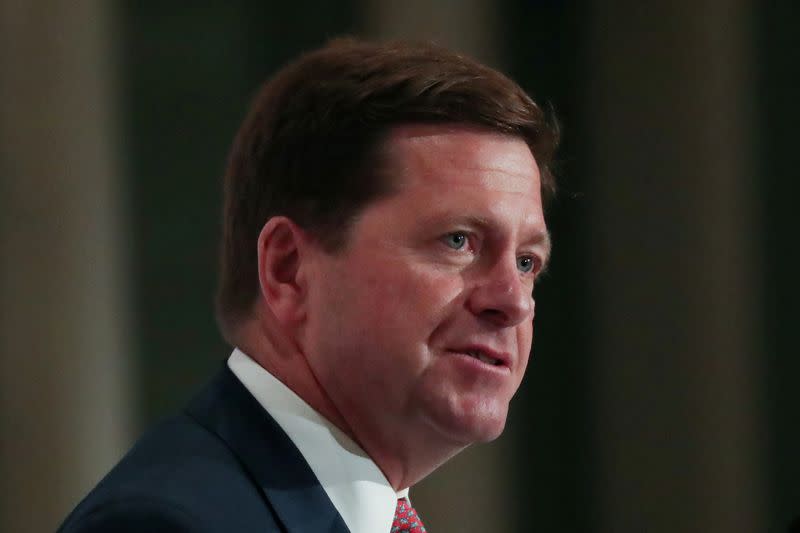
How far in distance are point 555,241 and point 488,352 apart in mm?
3366

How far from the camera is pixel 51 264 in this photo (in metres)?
4.25

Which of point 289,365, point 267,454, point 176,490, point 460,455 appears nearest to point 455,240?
point 289,365

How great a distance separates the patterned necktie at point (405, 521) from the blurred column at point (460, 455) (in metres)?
2.76

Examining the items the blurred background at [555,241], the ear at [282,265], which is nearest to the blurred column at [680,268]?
the blurred background at [555,241]

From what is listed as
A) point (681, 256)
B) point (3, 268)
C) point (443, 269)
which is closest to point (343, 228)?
point (443, 269)

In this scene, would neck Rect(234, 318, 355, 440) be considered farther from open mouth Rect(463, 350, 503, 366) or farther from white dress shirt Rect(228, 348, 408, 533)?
open mouth Rect(463, 350, 503, 366)

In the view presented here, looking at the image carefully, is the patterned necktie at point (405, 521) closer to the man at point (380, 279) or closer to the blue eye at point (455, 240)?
the man at point (380, 279)

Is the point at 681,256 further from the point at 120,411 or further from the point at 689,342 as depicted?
the point at 120,411

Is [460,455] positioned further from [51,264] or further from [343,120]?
[343,120]

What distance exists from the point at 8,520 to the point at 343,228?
9.44 feet

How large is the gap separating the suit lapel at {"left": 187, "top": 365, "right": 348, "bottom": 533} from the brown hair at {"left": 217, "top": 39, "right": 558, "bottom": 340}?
0.23m

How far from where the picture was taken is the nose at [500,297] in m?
1.80

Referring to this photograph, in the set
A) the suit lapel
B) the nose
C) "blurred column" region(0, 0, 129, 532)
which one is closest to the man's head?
the nose

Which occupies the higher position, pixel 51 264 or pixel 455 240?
pixel 455 240
